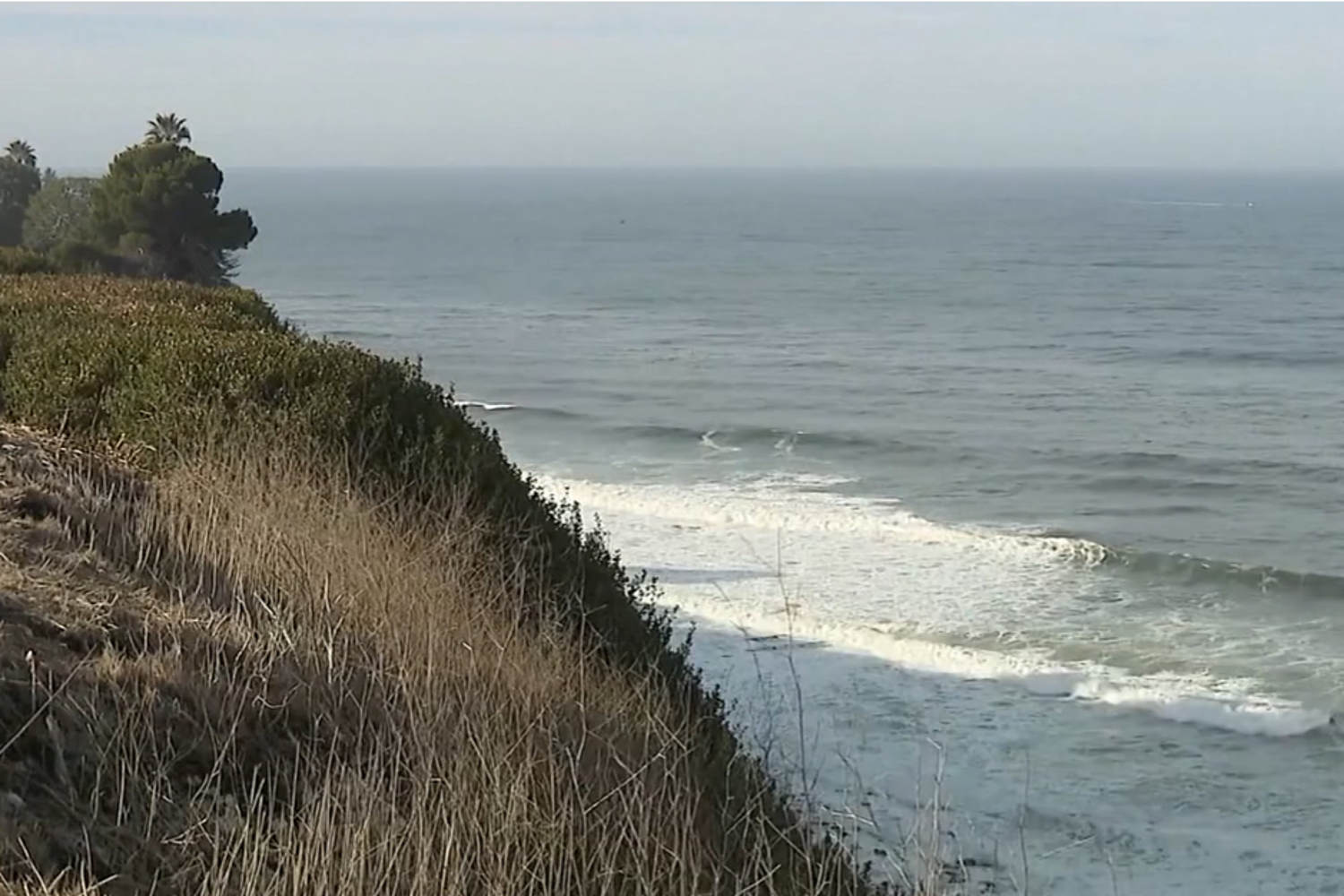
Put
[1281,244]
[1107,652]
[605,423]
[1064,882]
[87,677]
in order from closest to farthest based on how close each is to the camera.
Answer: [87,677]
[1064,882]
[1107,652]
[605,423]
[1281,244]

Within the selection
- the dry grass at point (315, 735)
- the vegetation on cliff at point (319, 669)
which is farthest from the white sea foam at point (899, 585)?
the dry grass at point (315, 735)

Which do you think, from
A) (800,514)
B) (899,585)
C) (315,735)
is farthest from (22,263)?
(315,735)

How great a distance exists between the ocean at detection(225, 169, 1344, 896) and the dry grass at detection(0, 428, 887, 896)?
57cm

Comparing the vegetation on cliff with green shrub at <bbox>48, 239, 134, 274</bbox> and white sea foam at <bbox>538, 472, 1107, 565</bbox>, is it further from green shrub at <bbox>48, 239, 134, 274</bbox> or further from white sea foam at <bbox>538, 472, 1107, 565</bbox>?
green shrub at <bbox>48, 239, 134, 274</bbox>

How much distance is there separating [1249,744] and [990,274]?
67.5m

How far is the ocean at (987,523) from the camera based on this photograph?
529 inches

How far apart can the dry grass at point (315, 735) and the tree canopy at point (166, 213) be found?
101ft

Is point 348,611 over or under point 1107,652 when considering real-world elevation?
over

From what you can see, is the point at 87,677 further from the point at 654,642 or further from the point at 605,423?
the point at 605,423

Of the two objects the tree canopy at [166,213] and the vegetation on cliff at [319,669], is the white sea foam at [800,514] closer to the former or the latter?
the tree canopy at [166,213]

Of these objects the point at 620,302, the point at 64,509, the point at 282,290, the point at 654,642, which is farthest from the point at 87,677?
the point at 282,290

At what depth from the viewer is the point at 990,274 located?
81375 millimetres

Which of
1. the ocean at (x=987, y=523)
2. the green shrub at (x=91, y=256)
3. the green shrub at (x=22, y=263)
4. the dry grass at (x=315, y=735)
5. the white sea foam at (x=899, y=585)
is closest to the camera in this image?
the dry grass at (x=315, y=735)

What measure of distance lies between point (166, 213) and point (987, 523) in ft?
68.1
